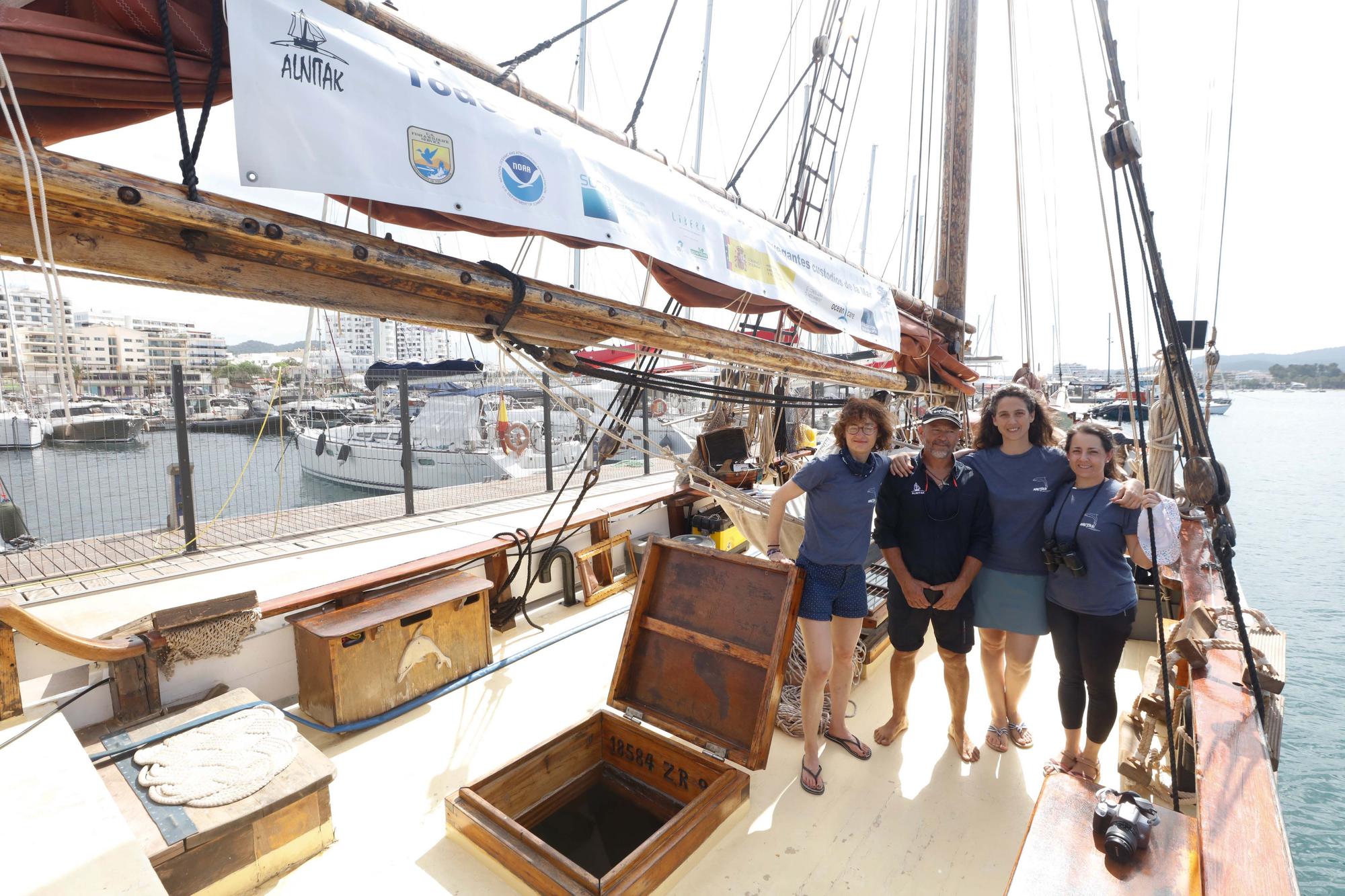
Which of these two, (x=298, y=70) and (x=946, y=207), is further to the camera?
(x=946, y=207)

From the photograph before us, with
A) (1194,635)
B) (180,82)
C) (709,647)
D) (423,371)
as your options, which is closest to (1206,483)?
(1194,635)

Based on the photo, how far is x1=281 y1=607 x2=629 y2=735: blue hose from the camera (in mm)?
2754

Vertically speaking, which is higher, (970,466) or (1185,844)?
(970,466)

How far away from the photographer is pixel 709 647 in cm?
259

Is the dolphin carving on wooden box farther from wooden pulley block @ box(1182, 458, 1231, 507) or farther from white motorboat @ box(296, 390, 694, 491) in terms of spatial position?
white motorboat @ box(296, 390, 694, 491)

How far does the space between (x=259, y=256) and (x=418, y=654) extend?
2.20 m

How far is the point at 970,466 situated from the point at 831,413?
1375 centimetres

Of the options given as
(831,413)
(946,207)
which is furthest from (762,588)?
(831,413)

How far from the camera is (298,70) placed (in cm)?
123

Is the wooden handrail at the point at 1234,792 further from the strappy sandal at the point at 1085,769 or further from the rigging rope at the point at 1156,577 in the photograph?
the strappy sandal at the point at 1085,769

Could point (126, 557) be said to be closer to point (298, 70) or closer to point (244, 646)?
point (244, 646)

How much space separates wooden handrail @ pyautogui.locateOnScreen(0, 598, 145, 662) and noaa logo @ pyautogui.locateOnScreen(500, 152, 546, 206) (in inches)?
85.4

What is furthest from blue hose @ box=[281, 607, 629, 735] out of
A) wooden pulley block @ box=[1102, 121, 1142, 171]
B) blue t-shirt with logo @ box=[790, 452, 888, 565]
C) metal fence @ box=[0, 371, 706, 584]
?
wooden pulley block @ box=[1102, 121, 1142, 171]

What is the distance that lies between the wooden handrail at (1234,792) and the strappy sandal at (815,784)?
3.81 ft
